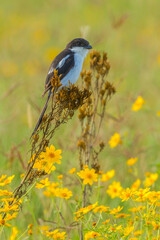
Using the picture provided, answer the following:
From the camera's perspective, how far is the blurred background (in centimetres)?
425

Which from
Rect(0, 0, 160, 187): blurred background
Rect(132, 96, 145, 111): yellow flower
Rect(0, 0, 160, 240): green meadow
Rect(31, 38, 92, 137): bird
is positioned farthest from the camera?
Rect(0, 0, 160, 187): blurred background

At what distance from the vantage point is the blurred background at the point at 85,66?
4254 mm

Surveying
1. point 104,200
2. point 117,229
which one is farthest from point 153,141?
point 117,229

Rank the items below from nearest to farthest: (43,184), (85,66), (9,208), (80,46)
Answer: (9,208)
(43,184)
(80,46)
(85,66)

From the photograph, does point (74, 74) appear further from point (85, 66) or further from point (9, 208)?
point (85, 66)

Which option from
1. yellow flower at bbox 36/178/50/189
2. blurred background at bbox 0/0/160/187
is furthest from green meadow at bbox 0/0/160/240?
yellow flower at bbox 36/178/50/189

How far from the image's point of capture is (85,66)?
16.0ft

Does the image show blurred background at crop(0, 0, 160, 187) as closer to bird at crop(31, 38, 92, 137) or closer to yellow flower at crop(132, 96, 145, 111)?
yellow flower at crop(132, 96, 145, 111)

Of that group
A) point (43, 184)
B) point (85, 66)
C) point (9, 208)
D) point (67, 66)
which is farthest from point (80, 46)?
point (9, 208)

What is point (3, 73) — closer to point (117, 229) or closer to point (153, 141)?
point (153, 141)

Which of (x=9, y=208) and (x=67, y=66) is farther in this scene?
(x=67, y=66)

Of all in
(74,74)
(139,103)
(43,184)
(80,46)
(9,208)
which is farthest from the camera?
(139,103)

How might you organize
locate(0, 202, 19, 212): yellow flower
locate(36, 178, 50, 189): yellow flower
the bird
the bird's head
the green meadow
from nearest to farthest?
locate(0, 202, 19, 212): yellow flower → locate(36, 178, 50, 189): yellow flower → the bird → the green meadow → the bird's head

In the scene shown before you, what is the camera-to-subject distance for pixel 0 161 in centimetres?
425
